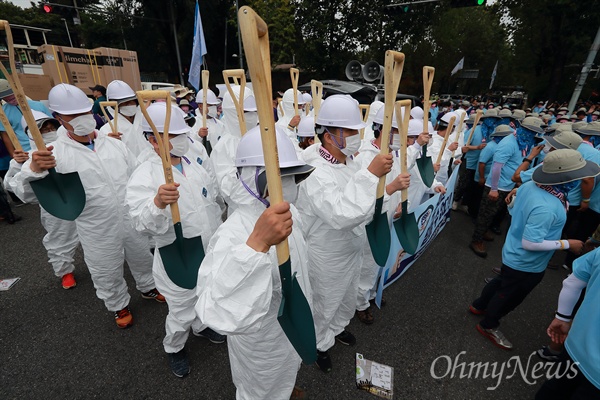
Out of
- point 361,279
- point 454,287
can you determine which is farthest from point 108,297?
point 454,287

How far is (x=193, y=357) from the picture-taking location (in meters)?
2.89

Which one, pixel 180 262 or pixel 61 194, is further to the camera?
pixel 61 194

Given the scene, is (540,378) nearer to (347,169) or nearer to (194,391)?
(347,169)

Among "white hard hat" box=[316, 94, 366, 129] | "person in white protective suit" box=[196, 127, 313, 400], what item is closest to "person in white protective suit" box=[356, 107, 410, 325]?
"white hard hat" box=[316, 94, 366, 129]

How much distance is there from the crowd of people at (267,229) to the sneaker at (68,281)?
31mm

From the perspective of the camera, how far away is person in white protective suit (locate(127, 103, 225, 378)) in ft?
7.51

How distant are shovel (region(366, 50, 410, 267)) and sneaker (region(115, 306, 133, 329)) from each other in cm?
275

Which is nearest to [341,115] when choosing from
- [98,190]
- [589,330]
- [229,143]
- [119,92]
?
[229,143]

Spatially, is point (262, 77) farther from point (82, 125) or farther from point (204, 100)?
point (204, 100)

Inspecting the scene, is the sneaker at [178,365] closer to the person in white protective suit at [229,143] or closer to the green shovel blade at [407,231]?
the person in white protective suit at [229,143]

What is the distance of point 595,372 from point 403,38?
81.3 feet

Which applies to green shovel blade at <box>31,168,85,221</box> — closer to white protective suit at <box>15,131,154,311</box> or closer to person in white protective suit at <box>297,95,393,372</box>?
white protective suit at <box>15,131,154,311</box>

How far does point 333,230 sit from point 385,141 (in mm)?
837

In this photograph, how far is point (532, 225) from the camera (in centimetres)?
254
